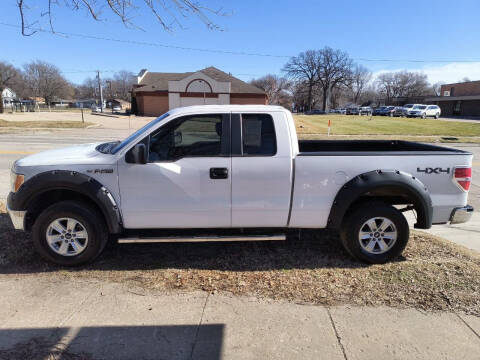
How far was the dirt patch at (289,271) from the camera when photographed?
3.25 m

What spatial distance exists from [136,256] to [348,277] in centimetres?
245

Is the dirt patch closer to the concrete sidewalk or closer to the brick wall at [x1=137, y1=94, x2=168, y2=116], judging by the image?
the concrete sidewalk

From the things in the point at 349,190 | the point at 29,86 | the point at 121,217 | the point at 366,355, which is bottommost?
the point at 366,355

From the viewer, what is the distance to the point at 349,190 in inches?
142

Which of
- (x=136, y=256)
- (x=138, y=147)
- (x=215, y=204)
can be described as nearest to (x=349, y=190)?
(x=215, y=204)

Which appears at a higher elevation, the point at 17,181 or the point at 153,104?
the point at 153,104

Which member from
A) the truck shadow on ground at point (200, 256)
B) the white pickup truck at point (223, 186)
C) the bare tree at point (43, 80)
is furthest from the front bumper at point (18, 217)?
→ the bare tree at point (43, 80)

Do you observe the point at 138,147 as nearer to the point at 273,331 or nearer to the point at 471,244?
the point at 273,331

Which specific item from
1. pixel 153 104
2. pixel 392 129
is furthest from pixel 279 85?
pixel 392 129

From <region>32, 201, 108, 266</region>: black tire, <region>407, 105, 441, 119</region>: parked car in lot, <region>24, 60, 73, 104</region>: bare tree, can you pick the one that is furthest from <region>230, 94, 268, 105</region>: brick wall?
<region>24, 60, 73, 104</region>: bare tree

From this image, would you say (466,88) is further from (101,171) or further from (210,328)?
(210,328)

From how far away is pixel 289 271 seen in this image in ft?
12.1

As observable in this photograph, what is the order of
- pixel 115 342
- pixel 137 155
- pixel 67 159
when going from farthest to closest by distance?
pixel 67 159, pixel 137 155, pixel 115 342

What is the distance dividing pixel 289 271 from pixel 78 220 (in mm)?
2343
